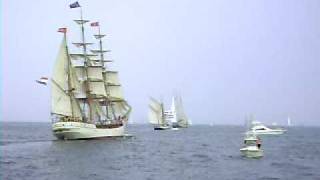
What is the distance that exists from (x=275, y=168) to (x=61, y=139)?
56.0 metres

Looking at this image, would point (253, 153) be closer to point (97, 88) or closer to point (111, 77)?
point (97, 88)

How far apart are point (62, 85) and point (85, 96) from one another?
46.6ft

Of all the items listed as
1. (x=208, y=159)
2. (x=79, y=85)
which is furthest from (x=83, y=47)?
(x=208, y=159)

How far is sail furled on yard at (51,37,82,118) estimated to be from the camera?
9771 cm

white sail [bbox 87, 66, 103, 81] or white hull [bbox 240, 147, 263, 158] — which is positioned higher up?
white sail [bbox 87, 66, 103, 81]

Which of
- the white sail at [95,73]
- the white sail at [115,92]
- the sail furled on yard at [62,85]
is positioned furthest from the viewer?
the white sail at [115,92]

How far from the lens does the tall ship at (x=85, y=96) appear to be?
9944 cm

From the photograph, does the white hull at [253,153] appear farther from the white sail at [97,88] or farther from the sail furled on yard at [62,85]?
the white sail at [97,88]

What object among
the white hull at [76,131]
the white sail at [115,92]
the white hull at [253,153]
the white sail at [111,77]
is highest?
the white sail at [111,77]

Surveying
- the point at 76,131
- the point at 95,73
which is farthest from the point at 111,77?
the point at 76,131

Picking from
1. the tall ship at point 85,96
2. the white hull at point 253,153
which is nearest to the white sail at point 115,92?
the tall ship at point 85,96

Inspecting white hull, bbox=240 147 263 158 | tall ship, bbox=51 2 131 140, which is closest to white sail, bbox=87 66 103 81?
tall ship, bbox=51 2 131 140

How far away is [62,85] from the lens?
9906 centimetres

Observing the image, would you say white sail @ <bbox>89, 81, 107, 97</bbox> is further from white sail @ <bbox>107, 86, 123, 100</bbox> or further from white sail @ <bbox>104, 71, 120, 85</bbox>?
white sail @ <bbox>104, 71, 120, 85</bbox>
